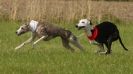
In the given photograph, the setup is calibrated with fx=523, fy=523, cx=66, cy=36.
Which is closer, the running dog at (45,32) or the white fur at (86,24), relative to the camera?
the running dog at (45,32)

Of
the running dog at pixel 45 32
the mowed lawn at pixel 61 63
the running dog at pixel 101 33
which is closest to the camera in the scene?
the mowed lawn at pixel 61 63

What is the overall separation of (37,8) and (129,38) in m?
4.30

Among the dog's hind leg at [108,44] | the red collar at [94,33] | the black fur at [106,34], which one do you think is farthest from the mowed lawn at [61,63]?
the red collar at [94,33]

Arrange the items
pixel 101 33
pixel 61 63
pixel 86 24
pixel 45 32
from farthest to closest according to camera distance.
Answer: pixel 86 24, pixel 101 33, pixel 45 32, pixel 61 63

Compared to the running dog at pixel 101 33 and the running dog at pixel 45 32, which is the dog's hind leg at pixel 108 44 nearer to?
the running dog at pixel 101 33

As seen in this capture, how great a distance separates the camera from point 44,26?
39.6 feet

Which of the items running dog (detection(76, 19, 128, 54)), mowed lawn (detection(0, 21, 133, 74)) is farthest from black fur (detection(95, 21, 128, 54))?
mowed lawn (detection(0, 21, 133, 74))

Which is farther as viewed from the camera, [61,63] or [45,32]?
[45,32]

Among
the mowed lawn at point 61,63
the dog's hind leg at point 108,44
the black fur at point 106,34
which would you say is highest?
the mowed lawn at point 61,63

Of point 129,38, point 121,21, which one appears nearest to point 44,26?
point 129,38

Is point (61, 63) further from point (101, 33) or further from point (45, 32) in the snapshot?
point (101, 33)

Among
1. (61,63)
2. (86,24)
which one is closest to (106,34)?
(86,24)

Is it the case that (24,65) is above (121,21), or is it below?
above

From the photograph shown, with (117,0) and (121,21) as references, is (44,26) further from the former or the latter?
(117,0)
